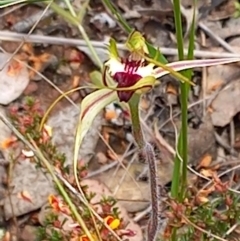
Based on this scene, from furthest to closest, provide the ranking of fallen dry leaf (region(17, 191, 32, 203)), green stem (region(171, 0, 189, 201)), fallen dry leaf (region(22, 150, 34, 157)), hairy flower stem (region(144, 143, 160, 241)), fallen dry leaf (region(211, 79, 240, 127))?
1. fallen dry leaf (region(211, 79, 240, 127))
2. fallen dry leaf (region(17, 191, 32, 203))
3. fallen dry leaf (region(22, 150, 34, 157))
4. green stem (region(171, 0, 189, 201))
5. hairy flower stem (region(144, 143, 160, 241))

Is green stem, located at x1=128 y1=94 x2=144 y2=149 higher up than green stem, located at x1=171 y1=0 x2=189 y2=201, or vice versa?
green stem, located at x1=128 y1=94 x2=144 y2=149

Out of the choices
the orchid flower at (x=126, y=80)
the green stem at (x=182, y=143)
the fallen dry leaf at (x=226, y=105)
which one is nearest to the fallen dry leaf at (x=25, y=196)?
the green stem at (x=182, y=143)

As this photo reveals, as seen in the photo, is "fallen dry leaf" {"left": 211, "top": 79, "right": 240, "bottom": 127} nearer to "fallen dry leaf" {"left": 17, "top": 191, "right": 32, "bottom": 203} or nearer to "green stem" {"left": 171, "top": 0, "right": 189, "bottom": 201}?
"green stem" {"left": 171, "top": 0, "right": 189, "bottom": 201}

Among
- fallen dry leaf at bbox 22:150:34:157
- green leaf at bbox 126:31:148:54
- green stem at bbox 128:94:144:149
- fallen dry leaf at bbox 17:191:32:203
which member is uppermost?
green leaf at bbox 126:31:148:54

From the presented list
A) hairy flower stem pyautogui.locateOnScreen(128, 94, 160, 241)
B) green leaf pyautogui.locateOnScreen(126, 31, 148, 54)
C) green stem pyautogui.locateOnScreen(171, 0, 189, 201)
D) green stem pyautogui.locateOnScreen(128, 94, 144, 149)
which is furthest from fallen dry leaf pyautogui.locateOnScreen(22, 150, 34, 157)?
green leaf pyautogui.locateOnScreen(126, 31, 148, 54)

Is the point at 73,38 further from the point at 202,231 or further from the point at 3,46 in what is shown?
the point at 202,231

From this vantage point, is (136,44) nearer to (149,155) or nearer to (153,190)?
(149,155)

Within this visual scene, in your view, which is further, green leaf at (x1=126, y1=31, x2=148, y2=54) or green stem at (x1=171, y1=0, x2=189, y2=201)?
green stem at (x1=171, y1=0, x2=189, y2=201)
